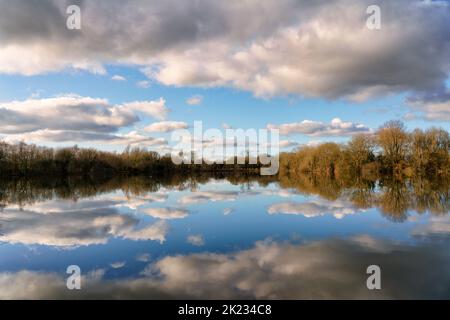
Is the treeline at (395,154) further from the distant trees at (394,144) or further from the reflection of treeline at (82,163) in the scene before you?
the reflection of treeline at (82,163)

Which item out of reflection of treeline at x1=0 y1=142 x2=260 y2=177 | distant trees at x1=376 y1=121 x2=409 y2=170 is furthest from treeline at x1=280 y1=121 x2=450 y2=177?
reflection of treeline at x1=0 y1=142 x2=260 y2=177

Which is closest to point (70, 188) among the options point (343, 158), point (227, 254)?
point (227, 254)

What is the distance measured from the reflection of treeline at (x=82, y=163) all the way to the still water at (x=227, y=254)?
5744 centimetres

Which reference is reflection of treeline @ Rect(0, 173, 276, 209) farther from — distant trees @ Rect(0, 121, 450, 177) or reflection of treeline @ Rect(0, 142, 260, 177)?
distant trees @ Rect(0, 121, 450, 177)

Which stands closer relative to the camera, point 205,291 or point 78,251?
point 205,291

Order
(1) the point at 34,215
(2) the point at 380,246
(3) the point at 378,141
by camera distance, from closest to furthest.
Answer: (2) the point at 380,246 → (1) the point at 34,215 → (3) the point at 378,141

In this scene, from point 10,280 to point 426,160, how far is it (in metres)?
61.9

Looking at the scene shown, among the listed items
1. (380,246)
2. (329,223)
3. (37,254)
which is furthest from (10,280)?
(329,223)

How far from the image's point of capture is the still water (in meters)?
6.63

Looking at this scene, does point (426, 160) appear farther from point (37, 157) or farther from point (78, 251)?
point (37, 157)

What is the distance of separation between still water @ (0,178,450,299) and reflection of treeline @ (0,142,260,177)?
188 feet

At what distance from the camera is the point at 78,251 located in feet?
31.9

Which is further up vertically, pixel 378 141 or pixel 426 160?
pixel 378 141

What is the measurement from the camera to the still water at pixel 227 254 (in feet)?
21.7
